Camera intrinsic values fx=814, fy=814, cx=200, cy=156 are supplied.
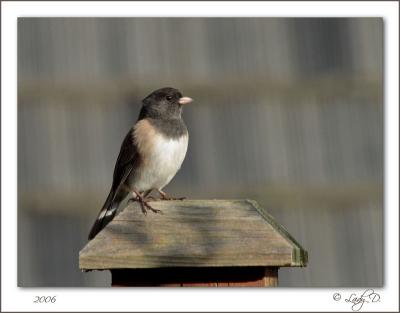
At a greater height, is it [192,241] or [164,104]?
[164,104]

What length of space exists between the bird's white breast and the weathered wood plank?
895 mm

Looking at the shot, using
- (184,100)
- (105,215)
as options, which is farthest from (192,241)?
(184,100)

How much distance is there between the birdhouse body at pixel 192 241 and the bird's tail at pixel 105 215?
0.60 m

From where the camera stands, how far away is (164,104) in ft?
9.86

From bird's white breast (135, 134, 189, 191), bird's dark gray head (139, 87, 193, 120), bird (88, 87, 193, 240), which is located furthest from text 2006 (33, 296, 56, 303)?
bird's dark gray head (139, 87, 193, 120)

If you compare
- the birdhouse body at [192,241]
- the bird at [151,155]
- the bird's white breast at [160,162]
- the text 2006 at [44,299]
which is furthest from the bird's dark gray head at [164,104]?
the birdhouse body at [192,241]

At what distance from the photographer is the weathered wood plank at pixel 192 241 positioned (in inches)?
75.5

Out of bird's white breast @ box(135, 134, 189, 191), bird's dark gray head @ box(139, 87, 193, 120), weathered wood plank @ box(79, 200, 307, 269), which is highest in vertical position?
bird's dark gray head @ box(139, 87, 193, 120)

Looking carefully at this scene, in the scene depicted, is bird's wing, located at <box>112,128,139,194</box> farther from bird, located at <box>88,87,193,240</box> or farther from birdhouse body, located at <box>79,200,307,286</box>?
birdhouse body, located at <box>79,200,307,286</box>

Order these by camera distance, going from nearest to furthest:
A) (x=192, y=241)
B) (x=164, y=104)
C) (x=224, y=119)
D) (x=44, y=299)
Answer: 1. (x=192, y=241)
2. (x=44, y=299)
3. (x=164, y=104)
4. (x=224, y=119)

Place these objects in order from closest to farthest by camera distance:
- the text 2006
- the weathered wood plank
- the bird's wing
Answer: the weathered wood plank < the text 2006 < the bird's wing

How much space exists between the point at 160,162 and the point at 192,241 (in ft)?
3.15

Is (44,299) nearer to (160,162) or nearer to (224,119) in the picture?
(160,162)

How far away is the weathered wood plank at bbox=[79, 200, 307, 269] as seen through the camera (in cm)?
192
